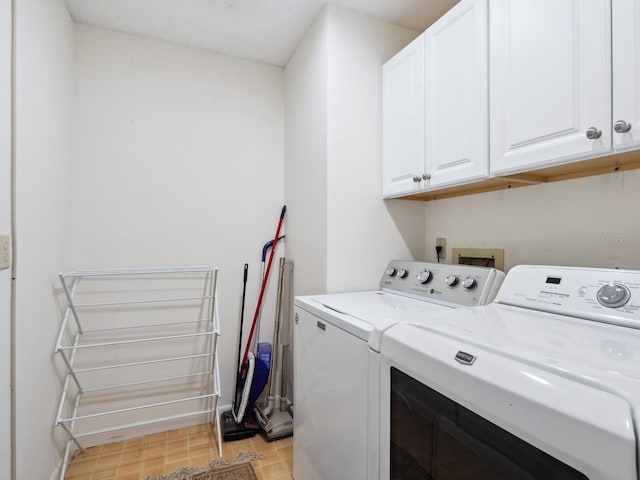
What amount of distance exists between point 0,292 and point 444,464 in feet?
4.57

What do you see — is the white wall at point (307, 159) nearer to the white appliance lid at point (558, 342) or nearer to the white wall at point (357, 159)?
the white wall at point (357, 159)

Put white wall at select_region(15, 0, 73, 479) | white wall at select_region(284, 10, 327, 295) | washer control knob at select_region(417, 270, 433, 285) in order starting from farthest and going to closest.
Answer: white wall at select_region(284, 10, 327, 295) → washer control knob at select_region(417, 270, 433, 285) → white wall at select_region(15, 0, 73, 479)

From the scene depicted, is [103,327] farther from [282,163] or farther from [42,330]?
[282,163]

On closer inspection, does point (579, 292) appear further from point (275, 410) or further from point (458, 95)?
point (275, 410)

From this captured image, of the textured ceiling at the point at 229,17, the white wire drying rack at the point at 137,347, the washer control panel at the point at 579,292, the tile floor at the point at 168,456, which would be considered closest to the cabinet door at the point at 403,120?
the textured ceiling at the point at 229,17

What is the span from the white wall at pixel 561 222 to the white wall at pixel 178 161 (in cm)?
135

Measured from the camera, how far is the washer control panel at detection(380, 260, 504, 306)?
1.22 m

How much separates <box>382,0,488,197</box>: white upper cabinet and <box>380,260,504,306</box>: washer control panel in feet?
1.21

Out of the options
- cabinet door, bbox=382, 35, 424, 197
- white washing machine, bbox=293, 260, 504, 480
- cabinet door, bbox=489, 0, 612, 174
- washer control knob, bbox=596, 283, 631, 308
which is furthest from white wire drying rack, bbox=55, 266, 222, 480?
washer control knob, bbox=596, 283, 631, 308

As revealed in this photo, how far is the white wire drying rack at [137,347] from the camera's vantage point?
184 cm

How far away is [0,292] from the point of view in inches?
41.1

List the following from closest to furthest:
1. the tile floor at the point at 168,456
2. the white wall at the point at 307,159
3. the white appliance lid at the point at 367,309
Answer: the white appliance lid at the point at 367,309, the tile floor at the point at 168,456, the white wall at the point at 307,159

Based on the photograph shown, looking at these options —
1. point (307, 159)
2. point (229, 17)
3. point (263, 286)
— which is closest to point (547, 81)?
point (307, 159)

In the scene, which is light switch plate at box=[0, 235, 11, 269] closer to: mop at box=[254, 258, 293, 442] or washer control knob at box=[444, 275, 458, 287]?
mop at box=[254, 258, 293, 442]
